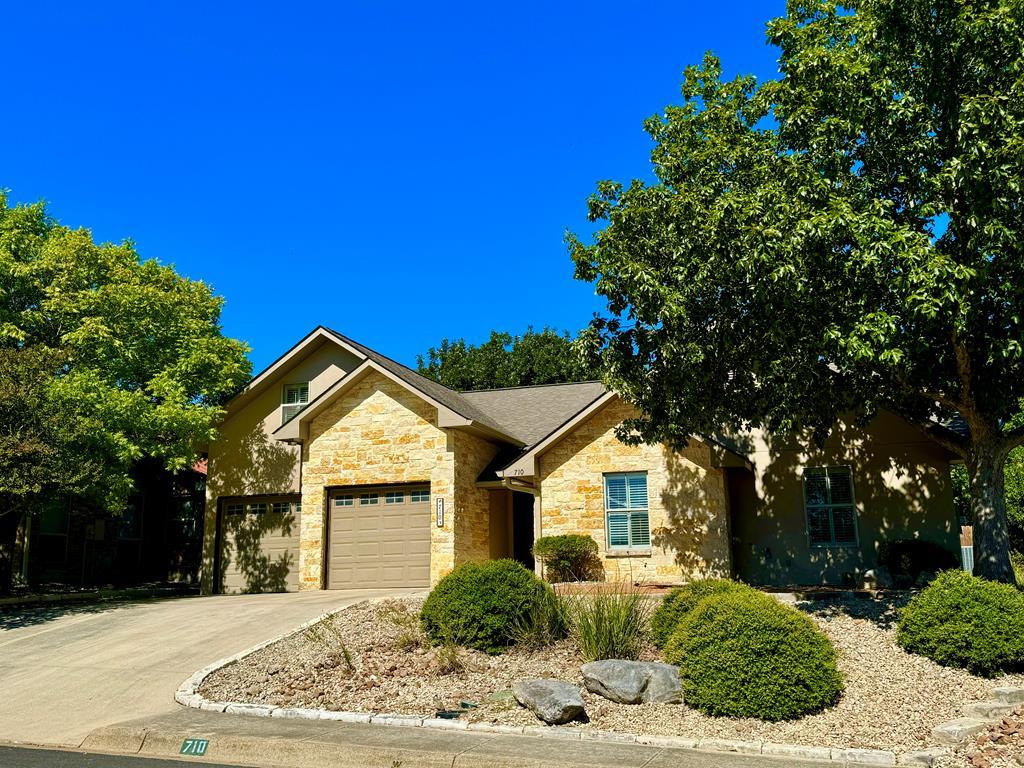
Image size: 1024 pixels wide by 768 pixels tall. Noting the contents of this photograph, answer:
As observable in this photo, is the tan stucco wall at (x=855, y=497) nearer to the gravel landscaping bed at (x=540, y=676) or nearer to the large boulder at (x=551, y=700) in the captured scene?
the gravel landscaping bed at (x=540, y=676)

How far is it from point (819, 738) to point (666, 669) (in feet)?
6.53

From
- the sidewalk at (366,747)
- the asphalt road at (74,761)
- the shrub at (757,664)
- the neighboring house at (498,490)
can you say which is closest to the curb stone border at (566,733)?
the sidewalk at (366,747)

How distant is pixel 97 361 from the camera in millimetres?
20578

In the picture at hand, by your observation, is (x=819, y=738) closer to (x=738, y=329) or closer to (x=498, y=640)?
(x=498, y=640)

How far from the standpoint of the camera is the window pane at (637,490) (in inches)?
750

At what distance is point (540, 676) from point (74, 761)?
5367 mm

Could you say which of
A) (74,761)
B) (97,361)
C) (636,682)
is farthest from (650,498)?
(97,361)

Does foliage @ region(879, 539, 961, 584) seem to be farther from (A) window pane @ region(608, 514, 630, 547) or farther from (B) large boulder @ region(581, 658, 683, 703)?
(B) large boulder @ region(581, 658, 683, 703)

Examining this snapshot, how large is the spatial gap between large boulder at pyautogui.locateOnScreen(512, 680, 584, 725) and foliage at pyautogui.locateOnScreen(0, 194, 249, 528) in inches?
471

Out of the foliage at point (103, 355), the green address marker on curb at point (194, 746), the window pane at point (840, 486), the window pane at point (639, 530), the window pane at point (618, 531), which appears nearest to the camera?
the green address marker on curb at point (194, 746)

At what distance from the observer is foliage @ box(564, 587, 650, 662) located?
439 inches

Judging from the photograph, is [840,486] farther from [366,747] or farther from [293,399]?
[293,399]

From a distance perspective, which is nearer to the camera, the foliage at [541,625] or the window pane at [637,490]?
the foliage at [541,625]

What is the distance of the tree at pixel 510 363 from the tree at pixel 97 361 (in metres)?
22.9
